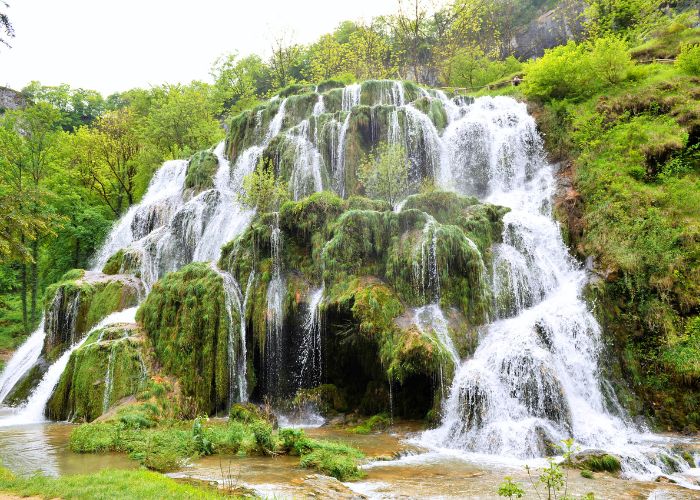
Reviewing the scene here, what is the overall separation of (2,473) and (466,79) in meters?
38.1

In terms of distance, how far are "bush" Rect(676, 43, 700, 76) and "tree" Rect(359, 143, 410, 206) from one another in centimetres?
1426

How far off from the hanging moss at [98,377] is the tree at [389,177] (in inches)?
451

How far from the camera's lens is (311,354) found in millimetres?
15953

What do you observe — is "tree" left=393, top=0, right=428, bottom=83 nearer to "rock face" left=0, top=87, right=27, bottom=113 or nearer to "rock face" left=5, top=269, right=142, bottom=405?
"rock face" left=5, top=269, right=142, bottom=405

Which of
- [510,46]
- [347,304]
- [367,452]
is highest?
[510,46]

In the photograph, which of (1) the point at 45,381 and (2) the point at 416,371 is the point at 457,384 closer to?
(2) the point at 416,371

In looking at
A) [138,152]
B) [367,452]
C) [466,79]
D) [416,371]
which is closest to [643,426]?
[416,371]

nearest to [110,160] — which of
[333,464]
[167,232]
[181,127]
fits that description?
[181,127]

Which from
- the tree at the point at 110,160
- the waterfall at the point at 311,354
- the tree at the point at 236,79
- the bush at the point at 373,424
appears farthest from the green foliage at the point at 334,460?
the tree at the point at 236,79

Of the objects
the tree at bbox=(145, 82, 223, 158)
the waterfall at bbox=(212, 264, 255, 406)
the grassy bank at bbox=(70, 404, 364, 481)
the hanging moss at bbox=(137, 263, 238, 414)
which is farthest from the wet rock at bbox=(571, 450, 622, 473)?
the tree at bbox=(145, 82, 223, 158)

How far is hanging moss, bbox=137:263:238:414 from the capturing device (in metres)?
15.2

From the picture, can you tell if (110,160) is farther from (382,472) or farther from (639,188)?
(639,188)

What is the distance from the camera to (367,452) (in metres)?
10.8

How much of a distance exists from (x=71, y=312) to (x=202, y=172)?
11.7 meters
